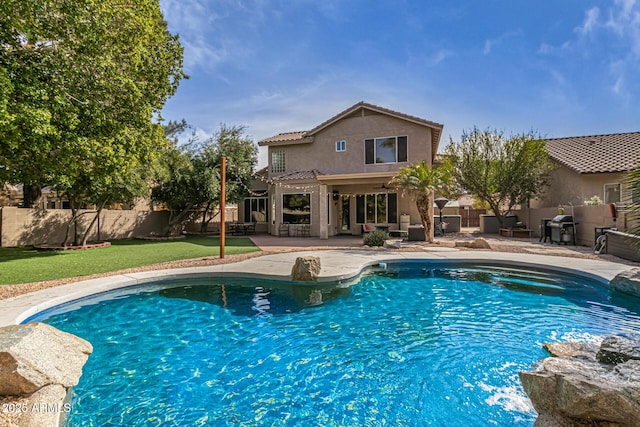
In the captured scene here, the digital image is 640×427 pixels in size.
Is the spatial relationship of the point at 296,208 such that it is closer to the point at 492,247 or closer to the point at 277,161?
the point at 277,161

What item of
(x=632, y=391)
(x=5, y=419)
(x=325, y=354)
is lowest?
(x=325, y=354)

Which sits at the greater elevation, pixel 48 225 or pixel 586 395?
pixel 48 225

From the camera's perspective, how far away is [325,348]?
5.02 m

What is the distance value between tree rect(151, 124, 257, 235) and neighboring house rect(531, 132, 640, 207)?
19291 mm

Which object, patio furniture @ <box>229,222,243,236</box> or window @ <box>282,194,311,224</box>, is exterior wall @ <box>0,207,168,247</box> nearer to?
patio furniture @ <box>229,222,243,236</box>

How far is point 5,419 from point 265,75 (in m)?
16.0

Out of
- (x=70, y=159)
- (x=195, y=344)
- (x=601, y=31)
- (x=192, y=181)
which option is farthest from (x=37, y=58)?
(x=601, y=31)

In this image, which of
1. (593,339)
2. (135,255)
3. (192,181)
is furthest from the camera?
(192,181)

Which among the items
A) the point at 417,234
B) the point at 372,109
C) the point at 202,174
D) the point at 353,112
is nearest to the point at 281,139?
the point at 353,112

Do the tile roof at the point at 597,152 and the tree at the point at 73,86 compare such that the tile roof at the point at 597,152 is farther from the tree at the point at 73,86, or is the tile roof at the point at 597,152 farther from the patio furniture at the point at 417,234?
the tree at the point at 73,86

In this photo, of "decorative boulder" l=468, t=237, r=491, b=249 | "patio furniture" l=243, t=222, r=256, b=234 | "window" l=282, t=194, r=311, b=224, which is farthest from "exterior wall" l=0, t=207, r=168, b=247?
"decorative boulder" l=468, t=237, r=491, b=249

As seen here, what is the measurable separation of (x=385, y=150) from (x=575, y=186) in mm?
10756

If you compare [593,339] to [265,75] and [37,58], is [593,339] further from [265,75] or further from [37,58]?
[265,75]

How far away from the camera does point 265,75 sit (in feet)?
52.9
